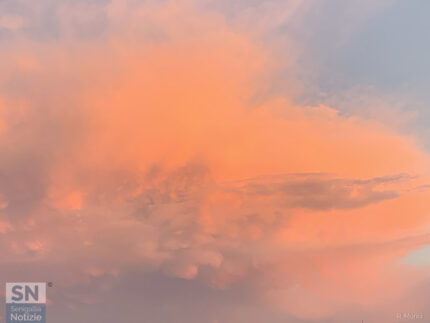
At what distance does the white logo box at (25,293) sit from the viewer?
34.3m

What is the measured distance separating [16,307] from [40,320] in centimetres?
265

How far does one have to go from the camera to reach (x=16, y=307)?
3384cm

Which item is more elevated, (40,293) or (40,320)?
(40,293)

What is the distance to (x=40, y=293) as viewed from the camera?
35.4 m

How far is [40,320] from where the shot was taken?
35.0m

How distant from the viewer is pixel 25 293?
34750mm

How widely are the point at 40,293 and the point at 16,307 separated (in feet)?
7.45

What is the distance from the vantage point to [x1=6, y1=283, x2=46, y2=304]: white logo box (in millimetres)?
34281

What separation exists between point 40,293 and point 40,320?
2492mm
